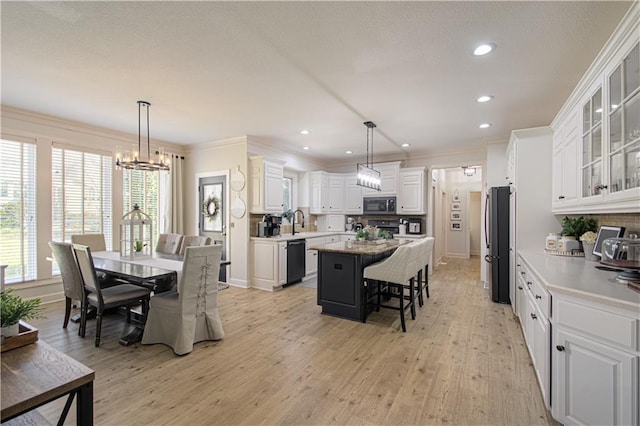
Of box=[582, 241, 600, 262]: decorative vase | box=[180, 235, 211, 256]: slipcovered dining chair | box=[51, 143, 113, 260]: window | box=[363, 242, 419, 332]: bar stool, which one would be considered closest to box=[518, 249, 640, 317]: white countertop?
box=[582, 241, 600, 262]: decorative vase

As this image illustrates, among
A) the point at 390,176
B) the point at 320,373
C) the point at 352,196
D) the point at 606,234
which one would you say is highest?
the point at 390,176

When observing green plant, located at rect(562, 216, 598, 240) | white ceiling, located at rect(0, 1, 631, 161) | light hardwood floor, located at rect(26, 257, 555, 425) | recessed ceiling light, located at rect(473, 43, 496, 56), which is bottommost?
light hardwood floor, located at rect(26, 257, 555, 425)

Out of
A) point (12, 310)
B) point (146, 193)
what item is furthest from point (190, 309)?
point (146, 193)

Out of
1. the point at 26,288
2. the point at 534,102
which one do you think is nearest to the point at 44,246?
the point at 26,288

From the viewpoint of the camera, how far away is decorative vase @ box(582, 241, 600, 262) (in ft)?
8.64

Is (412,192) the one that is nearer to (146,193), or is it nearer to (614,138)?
(614,138)

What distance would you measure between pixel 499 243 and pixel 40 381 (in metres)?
4.81

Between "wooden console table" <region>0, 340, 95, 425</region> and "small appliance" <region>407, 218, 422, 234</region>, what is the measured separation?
19.9 feet

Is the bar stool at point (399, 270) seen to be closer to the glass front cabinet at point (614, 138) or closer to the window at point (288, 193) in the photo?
the glass front cabinet at point (614, 138)

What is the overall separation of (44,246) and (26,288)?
58 centimetres

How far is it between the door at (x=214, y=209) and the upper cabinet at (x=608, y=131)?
4.91m

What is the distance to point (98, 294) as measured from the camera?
2816mm

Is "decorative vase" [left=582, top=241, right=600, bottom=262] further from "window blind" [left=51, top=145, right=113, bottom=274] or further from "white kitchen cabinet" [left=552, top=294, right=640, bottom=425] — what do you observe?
"window blind" [left=51, top=145, right=113, bottom=274]

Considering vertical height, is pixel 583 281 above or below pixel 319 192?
below
